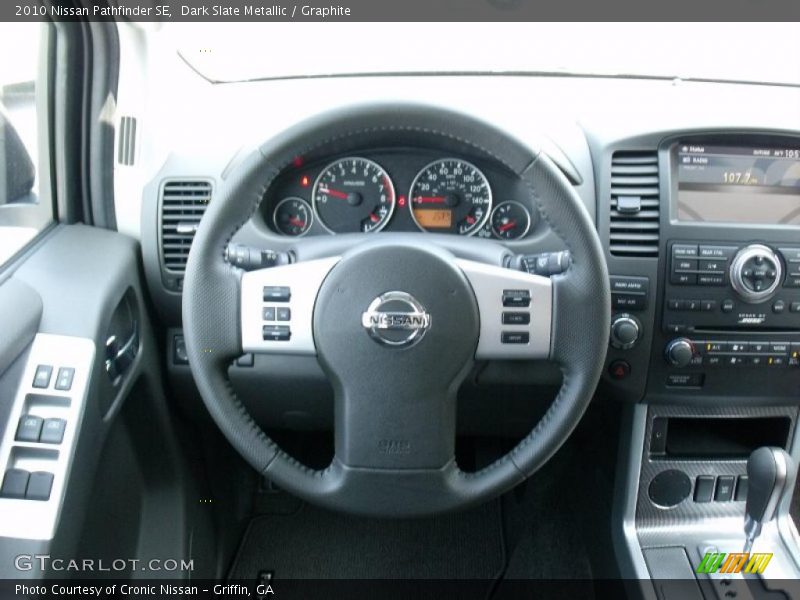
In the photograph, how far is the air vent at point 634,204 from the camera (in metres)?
1.47

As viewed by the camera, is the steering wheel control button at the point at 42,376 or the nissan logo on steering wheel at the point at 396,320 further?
the steering wheel control button at the point at 42,376

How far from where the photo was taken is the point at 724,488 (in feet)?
5.49

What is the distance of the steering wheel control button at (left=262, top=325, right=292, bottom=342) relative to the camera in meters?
1.17

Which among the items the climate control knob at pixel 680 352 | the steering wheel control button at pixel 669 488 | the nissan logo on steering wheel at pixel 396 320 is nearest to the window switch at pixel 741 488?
the steering wheel control button at pixel 669 488

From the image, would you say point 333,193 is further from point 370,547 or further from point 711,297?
point 370,547

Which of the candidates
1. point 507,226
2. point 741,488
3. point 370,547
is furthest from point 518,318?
point 370,547

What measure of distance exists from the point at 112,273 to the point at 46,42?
52 cm

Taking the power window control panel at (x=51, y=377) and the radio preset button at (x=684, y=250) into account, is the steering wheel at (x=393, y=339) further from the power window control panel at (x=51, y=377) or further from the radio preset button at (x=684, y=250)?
the radio preset button at (x=684, y=250)

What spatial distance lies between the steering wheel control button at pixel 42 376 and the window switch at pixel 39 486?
0.49 ft

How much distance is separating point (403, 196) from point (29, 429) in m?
0.81

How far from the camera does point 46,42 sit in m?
1.49

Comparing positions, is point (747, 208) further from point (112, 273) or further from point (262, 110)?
point (112, 273)

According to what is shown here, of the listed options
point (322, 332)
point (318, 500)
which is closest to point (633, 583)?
point (318, 500)

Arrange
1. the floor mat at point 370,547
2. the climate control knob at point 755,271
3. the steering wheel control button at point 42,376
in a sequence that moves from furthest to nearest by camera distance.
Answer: the floor mat at point 370,547 < the climate control knob at point 755,271 < the steering wheel control button at point 42,376
